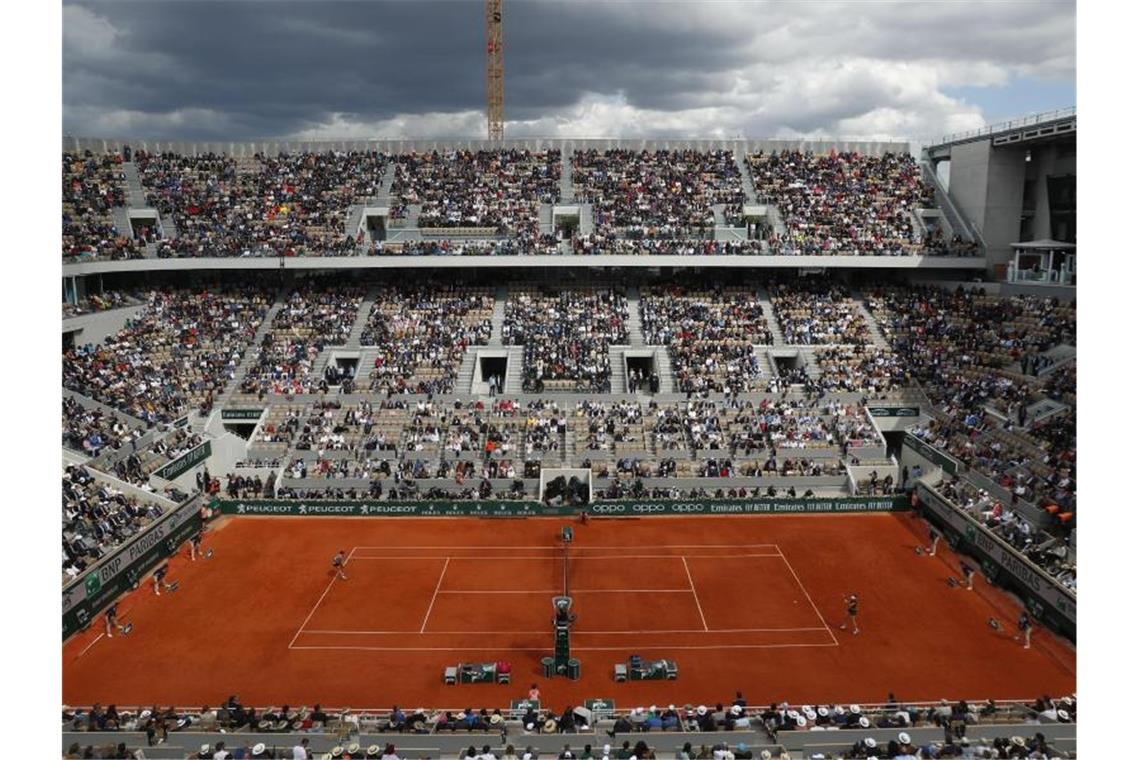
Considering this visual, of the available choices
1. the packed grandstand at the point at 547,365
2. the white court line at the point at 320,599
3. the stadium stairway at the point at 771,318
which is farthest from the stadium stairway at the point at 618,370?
the white court line at the point at 320,599

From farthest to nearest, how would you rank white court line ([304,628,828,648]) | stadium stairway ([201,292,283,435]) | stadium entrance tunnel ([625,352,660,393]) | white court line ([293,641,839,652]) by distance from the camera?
stadium entrance tunnel ([625,352,660,393]) < stadium stairway ([201,292,283,435]) < white court line ([304,628,828,648]) < white court line ([293,641,839,652])

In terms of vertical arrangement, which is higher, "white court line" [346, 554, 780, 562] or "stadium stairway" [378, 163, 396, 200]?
"stadium stairway" [378, 163, 396, 200]

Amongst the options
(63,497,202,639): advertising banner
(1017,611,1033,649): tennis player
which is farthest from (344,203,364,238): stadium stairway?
(1017,611,1033,649): tennis player

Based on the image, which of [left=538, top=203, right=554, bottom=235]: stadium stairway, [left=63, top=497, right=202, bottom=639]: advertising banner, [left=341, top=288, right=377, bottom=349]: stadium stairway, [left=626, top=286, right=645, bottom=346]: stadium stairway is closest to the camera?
[left=63, top=497, right=202, bottom=639]: advertising banner

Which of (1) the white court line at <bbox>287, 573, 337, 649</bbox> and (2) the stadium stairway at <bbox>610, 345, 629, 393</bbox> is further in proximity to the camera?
(2) the stadium stairway at <bbox>610, 345, 629, 393</bbox>

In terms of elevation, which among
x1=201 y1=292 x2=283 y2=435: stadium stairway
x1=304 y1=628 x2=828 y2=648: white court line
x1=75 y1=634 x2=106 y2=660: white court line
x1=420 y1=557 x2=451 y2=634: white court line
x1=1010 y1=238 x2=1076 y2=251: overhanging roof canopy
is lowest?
x1=75 y1=634 x2=106 y2=660: white court line

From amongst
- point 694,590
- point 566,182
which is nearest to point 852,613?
point 694,590

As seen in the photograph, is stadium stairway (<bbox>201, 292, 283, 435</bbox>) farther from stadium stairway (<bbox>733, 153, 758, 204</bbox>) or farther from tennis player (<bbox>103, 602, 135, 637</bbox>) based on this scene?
stadium stairway (<bbox>733, 153, 758, 204</bbox>)
